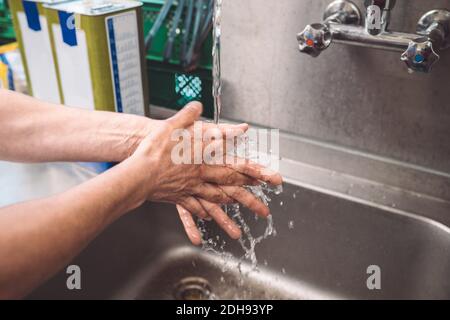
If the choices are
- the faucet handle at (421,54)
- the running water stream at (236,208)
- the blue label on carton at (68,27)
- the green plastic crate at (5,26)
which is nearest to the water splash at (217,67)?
the running water stream at (236,208)

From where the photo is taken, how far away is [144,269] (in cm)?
99

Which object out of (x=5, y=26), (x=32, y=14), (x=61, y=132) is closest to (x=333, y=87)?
(x=61, y=132)

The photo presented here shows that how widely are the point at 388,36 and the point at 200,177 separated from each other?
1.24ft

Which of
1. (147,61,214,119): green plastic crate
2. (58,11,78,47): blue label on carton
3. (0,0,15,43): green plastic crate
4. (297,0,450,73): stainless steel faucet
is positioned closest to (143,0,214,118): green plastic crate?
(147,61,214,119): green plastic crate

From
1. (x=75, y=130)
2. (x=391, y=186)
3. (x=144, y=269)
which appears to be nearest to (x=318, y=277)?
(x=391, y=186)

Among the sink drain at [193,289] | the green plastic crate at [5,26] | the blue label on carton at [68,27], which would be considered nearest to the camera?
the blue label on carton at [68,27]

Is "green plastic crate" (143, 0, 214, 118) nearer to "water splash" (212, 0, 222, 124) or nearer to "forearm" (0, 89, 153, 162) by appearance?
"water splash" (212, 0, 222, 124)

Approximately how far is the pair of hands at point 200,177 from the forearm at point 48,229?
0.13 metres

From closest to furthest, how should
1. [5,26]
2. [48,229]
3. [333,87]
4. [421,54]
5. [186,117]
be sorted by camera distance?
[48,229] < [421,54] < [186,117] < [333,87] < [5,26]

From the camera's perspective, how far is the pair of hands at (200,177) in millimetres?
711

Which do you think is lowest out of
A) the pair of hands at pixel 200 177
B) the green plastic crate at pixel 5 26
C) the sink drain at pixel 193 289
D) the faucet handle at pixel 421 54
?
the sink drain at pixel 193 289

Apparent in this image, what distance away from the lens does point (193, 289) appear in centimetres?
97

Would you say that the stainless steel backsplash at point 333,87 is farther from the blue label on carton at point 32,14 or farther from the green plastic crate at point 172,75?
the blue label on carton at point 32,14

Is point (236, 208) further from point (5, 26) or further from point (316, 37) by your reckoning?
point (5, 26)
